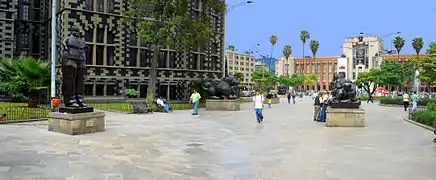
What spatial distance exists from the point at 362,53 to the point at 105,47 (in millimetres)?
124370

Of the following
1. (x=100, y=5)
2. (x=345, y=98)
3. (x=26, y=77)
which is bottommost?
(x=345, y=98)

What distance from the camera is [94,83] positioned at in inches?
1495

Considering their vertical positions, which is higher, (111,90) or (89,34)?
(89,34)

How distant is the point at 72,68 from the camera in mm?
15414

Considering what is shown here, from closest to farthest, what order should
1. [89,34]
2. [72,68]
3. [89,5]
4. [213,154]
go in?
[213,154], [72,68], [89,5], [89,34]

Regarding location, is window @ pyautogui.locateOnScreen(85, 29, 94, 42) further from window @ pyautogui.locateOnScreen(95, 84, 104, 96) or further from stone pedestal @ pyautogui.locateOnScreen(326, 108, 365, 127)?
stone pedestal @ pyautogui.locateOnScreen(326, 108, 365, 127)

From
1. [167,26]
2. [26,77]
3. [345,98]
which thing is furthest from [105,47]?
[345,98]

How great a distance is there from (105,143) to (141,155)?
103 inches

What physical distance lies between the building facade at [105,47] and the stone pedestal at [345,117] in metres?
24.2

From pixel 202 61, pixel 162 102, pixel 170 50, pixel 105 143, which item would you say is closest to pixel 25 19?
pixel 170 50

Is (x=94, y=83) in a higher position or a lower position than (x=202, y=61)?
lower

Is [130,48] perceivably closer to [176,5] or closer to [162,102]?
[176,5]

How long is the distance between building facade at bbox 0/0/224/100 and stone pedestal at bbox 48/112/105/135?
2235 cm

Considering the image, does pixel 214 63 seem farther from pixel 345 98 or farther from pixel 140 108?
pixel 345 98
